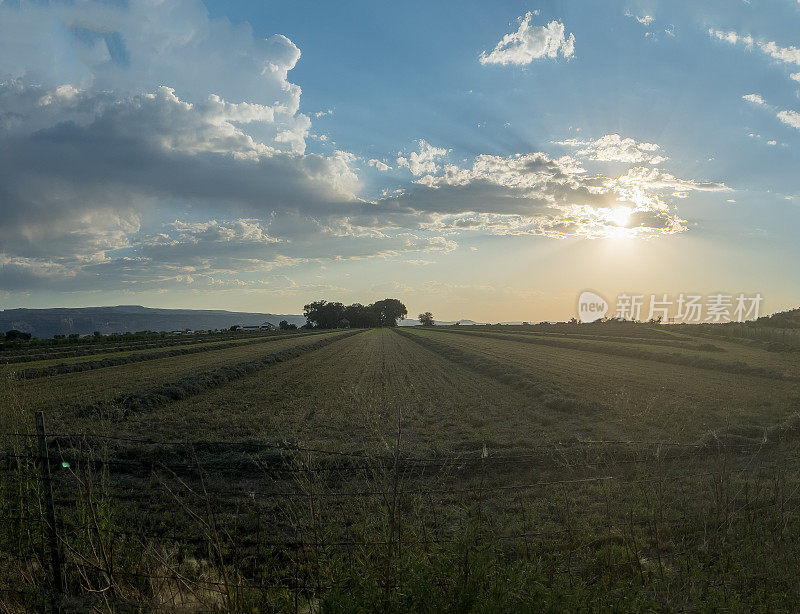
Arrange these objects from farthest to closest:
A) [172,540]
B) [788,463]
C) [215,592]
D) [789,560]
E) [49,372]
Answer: [49,372], [788,463], [172,540], [789,560], [215,592]

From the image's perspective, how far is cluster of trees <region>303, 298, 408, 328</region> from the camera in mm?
172500

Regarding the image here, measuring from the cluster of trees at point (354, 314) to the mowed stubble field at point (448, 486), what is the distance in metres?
147

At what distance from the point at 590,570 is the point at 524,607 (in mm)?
2302

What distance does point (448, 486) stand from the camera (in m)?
9.43

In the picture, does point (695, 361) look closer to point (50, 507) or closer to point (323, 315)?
point (50, 507)

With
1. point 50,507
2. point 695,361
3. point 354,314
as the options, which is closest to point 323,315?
point 354,314

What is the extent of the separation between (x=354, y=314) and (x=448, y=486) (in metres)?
173

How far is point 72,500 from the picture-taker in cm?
874

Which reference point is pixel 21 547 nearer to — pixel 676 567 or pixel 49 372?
pixel 676 567

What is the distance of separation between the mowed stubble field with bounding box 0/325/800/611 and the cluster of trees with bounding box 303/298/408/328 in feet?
482

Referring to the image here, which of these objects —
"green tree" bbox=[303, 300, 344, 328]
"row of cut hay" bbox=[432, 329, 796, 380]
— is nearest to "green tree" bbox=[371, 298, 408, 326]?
"green tree" bbox=[303, 300, 344, 328]

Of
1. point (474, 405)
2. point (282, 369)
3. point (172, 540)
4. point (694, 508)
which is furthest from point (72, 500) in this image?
point (282, 369)

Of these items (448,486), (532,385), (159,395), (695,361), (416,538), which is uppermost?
(695,361)

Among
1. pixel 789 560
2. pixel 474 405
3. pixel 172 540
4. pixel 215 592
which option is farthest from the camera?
pixel 474 405
